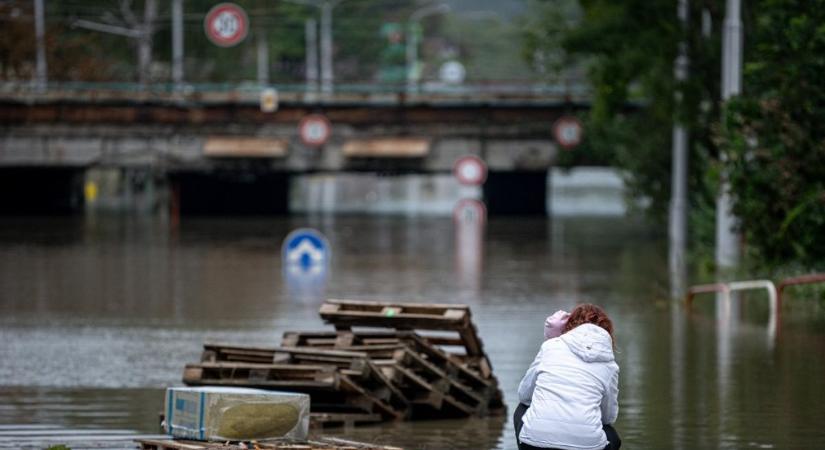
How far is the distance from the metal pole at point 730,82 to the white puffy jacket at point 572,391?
78.5 feet

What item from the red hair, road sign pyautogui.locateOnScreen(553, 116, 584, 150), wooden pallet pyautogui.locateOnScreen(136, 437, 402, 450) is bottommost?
wooden pallet pyautogui.locateOnScreen(136, 437, 402, 450)

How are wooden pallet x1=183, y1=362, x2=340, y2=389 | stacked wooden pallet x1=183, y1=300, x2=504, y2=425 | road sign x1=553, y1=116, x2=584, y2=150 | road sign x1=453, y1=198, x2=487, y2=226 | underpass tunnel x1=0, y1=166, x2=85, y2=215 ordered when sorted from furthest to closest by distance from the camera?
1. underpass tunnel x1=0, y1=166, x2=85, y2=215
2. road sign x1=453, y1=198, x2=487, y2=226
3. road sign x1=553, y1=116, x2=584, y2=150
4. stacked wooden pallet x1=183, y1=300, x2=504, y2=425
5. wooden pallet x1=183, y1=362, x2=340, y2=389

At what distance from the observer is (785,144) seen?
89.2ft

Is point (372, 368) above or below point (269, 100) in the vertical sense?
below

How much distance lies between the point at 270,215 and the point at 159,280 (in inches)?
1637

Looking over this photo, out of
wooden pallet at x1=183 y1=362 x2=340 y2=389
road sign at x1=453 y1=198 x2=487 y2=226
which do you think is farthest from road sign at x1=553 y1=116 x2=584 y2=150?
wooden pallet at x1=183 y1=362 x2=340 y2=389

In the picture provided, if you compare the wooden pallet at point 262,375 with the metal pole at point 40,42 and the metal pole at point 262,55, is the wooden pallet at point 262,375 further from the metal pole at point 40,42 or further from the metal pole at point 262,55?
the metal pole at point 262,55

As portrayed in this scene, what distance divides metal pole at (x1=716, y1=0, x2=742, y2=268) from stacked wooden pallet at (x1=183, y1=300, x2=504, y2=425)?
18856 millimetres

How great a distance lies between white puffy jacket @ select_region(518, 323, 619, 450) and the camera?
9414mm

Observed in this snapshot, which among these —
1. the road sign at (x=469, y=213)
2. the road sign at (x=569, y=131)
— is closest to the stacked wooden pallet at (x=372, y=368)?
the road sign at (x=569, y=131)

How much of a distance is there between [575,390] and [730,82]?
25.1 meters

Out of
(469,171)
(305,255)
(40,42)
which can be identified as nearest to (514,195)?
(469,171)

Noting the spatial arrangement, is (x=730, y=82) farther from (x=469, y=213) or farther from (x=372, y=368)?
(x=469, y=213)

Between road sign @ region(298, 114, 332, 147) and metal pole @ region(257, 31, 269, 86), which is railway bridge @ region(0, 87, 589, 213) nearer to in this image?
road sign @ region(298, 114, 332, 147)
